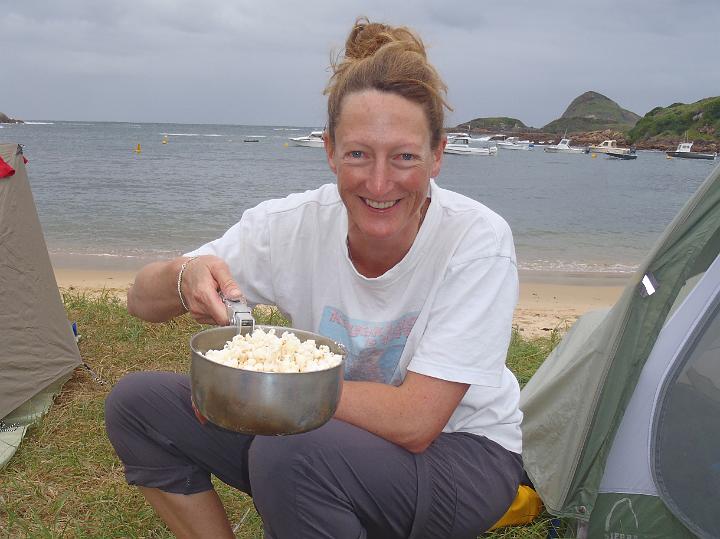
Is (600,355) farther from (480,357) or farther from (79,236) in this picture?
(79,236)

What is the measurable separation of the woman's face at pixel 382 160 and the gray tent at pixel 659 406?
83cm

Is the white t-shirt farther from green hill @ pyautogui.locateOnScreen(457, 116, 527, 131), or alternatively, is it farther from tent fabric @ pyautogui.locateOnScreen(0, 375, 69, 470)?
green hill @ pyautogui.locateOnScreen(457, 116, 527, 131)

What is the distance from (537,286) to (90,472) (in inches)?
250

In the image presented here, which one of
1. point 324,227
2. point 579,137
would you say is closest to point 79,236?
point 324,227

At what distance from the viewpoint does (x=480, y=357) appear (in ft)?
5.60

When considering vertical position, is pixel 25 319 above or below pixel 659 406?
below

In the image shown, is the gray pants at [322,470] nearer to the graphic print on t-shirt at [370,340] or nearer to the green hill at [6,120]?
the graphic print on t-shirt at [370,340]

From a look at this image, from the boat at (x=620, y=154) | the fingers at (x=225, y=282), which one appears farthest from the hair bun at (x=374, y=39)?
the boat at (x=620, y=154)

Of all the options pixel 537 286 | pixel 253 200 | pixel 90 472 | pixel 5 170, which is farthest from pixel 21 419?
pixel 253 200

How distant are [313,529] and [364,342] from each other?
20.0 inches

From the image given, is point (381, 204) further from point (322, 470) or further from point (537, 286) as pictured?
point (537, 286)

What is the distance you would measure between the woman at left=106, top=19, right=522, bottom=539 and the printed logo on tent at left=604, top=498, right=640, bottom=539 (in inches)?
24.0

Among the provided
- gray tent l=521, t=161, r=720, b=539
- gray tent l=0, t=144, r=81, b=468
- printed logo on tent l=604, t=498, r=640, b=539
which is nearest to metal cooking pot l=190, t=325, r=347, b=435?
gray tent l=521, t=161, r=720, b=539

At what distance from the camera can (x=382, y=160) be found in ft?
5.73
